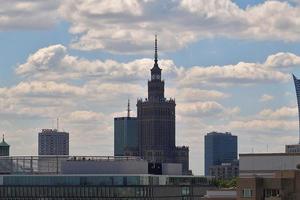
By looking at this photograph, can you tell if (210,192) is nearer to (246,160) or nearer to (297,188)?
(246,160)

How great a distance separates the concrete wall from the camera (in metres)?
170

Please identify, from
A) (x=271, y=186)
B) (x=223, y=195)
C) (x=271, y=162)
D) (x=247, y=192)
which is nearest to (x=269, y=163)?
(x=271, y=162)

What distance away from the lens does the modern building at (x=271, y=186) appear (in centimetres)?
15525

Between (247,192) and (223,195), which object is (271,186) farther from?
(223,195)

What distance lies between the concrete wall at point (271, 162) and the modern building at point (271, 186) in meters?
13.3

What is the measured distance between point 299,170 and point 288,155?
13.8m

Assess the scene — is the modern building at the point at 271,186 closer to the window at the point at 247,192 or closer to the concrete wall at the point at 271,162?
the window at the point at 247,192

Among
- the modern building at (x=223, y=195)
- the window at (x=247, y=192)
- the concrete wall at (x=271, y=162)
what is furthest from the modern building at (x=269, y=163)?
the window at (x=247, y=192)

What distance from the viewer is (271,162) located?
558 ft

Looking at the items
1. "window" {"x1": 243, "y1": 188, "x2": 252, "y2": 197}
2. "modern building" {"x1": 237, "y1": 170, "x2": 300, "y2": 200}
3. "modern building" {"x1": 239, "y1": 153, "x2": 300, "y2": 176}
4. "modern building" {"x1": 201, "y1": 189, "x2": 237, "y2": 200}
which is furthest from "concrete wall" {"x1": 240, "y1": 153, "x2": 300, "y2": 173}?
"window" {"x1": 243, "y1": 188, "x2": 252, "y2": 197}

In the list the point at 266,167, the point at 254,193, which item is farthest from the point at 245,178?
the point at 266,167

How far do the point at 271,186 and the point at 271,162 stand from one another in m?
14.4

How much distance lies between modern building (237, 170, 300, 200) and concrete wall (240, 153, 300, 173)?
1326cm

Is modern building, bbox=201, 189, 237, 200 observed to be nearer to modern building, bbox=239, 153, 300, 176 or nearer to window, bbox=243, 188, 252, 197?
modern building, bbox=239, 153, 300, 176
